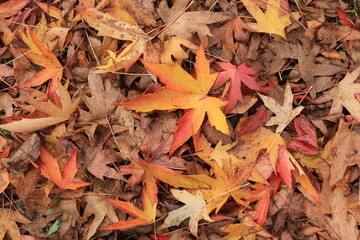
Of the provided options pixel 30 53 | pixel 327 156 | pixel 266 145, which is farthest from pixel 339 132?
pixel 30 53

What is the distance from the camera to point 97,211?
1467 mm

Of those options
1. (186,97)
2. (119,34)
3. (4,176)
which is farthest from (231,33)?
(4,176)

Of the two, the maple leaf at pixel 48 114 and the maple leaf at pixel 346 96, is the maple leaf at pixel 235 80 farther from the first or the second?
the maple leaf at pixel 48 114

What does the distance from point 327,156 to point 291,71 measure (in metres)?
0.38

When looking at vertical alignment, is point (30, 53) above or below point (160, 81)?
above

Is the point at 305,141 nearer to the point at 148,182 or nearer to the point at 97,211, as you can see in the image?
the point at 148,182

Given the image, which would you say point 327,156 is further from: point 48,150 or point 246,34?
point 48,150

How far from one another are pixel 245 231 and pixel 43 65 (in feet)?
3.55

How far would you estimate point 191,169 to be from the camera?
Result: 145cm

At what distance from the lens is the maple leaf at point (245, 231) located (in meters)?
1.44

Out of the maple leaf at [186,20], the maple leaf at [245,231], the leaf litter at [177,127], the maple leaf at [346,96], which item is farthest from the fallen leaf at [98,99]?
the maple leaf at [346,96]

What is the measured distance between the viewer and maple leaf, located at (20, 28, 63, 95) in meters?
1.46

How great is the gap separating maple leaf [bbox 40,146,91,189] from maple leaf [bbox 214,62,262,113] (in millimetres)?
641

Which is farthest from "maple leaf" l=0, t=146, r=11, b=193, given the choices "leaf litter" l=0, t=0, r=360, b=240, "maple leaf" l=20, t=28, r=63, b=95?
"maple leaf" l=20, t=28, r=63, b=95
